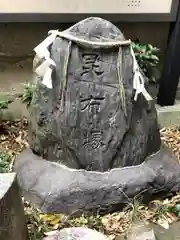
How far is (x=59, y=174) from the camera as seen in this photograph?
3092 millimetres

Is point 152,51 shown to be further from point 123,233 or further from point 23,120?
point 123,233

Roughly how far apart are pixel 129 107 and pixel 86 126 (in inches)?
12.1

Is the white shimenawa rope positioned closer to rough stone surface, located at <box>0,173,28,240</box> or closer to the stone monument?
the stone monument

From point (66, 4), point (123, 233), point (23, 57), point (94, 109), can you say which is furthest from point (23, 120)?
point (123, 233)

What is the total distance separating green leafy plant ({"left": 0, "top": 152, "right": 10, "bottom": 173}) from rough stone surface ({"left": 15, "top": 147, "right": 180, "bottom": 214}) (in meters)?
0.19

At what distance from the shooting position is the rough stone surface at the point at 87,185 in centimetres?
301

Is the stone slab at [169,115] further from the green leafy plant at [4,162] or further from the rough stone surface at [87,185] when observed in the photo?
the green leafy plant at [4,162]

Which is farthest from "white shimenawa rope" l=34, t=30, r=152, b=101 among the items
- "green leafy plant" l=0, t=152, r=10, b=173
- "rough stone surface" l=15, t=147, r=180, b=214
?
"green leafy plant" l=0, t=152, r=10, b=173

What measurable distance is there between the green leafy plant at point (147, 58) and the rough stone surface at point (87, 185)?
107cm

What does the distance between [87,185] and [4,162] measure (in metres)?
0.75

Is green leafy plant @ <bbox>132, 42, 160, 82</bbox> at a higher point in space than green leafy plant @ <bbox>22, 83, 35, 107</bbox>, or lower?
higher

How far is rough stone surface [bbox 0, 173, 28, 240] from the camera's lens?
2.24 metres

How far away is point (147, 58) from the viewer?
3947 mm

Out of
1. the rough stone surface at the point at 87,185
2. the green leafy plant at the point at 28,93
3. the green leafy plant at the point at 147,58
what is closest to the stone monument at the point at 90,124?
the rough stone surface at the point at 87,185
